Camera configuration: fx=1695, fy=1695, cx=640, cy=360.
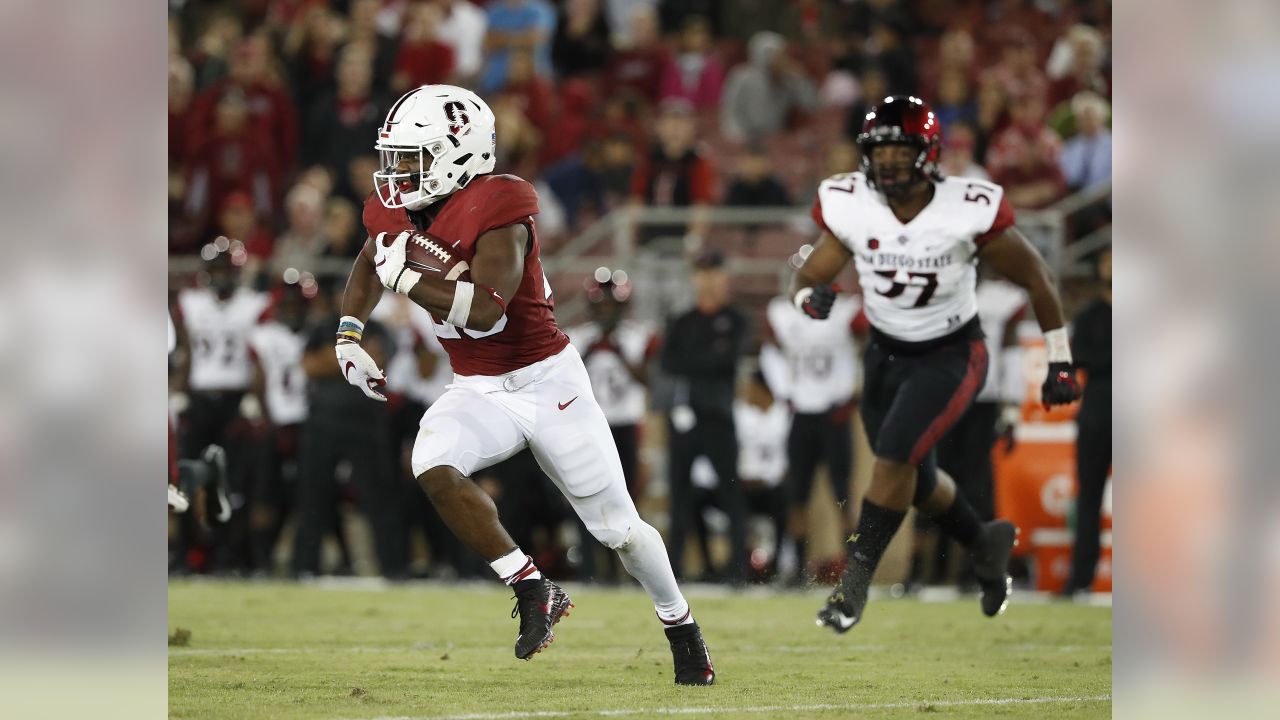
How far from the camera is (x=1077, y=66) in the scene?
482 inches

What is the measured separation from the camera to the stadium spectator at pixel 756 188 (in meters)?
12.2

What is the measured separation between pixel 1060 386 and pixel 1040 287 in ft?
1.27

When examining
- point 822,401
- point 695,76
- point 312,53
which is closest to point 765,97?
point 695,76

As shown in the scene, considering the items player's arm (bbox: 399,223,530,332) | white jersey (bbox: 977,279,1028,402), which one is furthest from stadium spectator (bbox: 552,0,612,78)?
player's arm (bbox: 399,223,530,332)

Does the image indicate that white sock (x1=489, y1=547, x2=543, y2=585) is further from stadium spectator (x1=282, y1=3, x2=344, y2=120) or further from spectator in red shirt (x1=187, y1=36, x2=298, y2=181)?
stadium spectator (x1=282, y1=3, x2=344, y2=120)

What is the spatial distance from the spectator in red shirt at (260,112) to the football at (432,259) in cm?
843

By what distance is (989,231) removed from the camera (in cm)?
643

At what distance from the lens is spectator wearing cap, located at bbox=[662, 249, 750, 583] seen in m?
10.2

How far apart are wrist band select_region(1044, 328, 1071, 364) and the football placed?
240 centimetres

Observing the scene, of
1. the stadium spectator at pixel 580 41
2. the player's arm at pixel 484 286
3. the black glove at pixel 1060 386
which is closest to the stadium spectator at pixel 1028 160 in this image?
the stadium spectator at pixel 580 41

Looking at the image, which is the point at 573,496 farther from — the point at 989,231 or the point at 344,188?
the point at 344,188

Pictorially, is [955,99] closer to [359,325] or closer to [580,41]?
[580,41]

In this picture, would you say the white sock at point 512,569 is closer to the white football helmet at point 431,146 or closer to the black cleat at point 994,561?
the white football helmet at point 431,146
